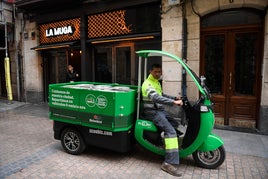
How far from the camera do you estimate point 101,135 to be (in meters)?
4.43

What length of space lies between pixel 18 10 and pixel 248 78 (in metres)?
10.3

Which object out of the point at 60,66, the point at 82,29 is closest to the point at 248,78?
the point at 82,29

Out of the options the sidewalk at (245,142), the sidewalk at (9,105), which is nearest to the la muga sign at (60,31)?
the sidewalk at (9,105)

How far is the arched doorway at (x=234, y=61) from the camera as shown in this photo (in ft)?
20.8

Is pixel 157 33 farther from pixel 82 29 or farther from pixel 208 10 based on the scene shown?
pixel 82 29

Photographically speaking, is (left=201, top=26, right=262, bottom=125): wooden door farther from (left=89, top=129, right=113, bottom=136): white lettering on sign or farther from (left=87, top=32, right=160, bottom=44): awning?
(left=89, top=129, right=113, bottom=136): white lettering on sign

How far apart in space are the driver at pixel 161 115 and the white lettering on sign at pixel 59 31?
6526 millimetres

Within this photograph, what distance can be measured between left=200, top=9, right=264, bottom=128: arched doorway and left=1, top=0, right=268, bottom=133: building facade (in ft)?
0.08

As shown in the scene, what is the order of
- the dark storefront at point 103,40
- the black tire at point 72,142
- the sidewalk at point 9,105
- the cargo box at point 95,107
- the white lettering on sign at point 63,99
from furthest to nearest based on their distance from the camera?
the sidewalk at point 9,105
the dark storefront at point 103,40
the black tire at point 72,142
the white lettering on sign at point 63,99
the cargo box at point 95,107

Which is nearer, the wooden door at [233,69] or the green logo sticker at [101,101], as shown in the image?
the green logo sticker at [101,101]

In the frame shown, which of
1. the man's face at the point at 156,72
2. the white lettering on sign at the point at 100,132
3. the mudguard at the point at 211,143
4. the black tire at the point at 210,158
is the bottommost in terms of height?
the black tire at the point at 210,158

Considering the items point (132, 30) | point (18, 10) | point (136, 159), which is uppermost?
point (18, 10)

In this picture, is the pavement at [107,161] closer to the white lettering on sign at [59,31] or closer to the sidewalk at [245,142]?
the sidewalk at [245,142]

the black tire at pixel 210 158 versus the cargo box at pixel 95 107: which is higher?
the cargo box at pixel 95 107
